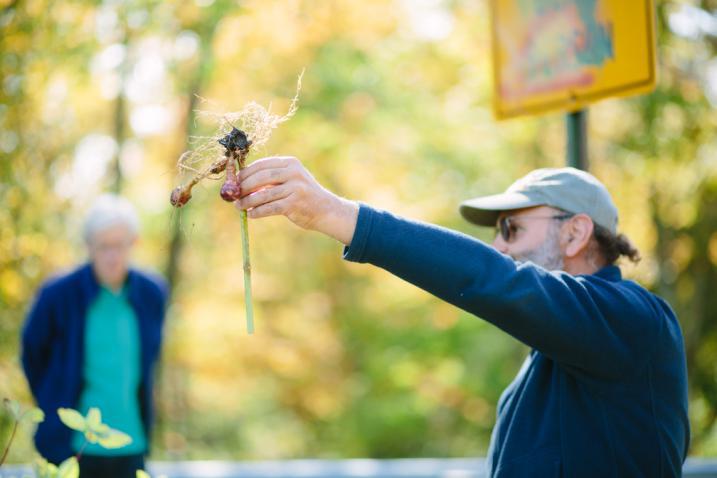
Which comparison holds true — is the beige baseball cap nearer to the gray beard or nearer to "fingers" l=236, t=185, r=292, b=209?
the gray beard


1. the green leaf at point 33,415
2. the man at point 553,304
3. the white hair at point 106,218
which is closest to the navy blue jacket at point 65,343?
the white hair at point 106,218

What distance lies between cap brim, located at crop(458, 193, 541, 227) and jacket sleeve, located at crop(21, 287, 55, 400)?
6.88ft

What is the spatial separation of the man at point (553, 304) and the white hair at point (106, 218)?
1902 millimetres

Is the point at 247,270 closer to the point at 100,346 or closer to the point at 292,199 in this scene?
the point at 292,199

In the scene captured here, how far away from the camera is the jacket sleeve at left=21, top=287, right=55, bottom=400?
331 cm

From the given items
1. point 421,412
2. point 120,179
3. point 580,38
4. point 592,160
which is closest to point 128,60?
point 120,179

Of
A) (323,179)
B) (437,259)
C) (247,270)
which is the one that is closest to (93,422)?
(247,270)

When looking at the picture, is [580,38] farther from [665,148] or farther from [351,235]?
[665,148]

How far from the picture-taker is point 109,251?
3408 mm

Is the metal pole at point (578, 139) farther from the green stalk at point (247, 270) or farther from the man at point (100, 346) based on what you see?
the man at point (100, 346)

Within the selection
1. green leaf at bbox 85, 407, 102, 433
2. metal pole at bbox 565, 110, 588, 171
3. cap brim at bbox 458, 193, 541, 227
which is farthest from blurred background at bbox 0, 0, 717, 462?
green leaf at bbox 85, 407, 102, 433

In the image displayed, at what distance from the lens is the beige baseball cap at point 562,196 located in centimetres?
183

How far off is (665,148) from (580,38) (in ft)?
13.8

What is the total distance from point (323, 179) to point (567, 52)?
7213mm
